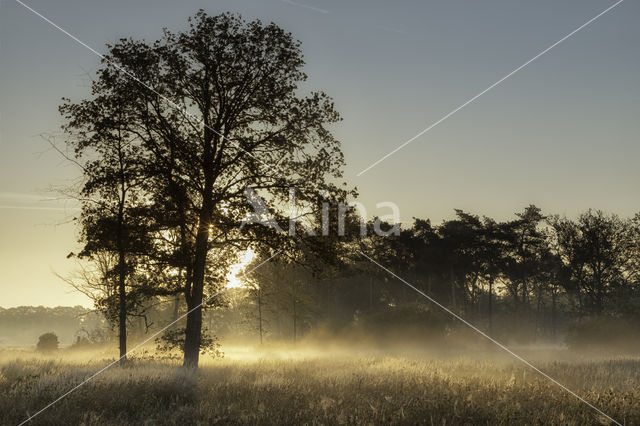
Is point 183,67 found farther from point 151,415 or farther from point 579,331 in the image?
point 579,331

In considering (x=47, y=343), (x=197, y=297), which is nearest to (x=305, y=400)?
(x=197, y=297)

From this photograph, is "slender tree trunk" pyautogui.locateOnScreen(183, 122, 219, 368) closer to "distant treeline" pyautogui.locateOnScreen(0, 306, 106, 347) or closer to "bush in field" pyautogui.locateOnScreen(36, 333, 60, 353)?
"bush in field" pyautogui.locateOnScreen(36, 333, 60, 353)

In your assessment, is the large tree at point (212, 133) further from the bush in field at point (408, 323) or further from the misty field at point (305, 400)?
the bush in field at point (408, 323)

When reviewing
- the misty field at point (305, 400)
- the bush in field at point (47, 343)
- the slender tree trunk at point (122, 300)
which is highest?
the slender tree trunk at point (122, 300)

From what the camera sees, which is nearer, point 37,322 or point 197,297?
point 197,297

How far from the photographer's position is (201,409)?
8.41m

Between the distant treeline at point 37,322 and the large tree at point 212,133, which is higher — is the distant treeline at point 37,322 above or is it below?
below

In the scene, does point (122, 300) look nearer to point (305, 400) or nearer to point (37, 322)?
point (305, 400)

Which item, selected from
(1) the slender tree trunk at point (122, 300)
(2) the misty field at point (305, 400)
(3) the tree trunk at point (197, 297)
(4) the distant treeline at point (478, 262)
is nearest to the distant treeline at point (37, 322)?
(4) the distant treeline at point (478, 262)

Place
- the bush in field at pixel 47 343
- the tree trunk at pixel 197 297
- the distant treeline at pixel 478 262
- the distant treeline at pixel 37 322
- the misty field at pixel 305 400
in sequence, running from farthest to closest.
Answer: the distant treeline at pixel 37 322
the distant treeline at pixel 478 262
the bush in field at pixel 47 343
the tree trunk at pixel 197 297
the misty field at pixel 305 400

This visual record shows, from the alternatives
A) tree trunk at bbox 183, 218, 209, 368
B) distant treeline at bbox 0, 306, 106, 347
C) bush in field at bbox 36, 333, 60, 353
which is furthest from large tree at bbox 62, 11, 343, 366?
distant treeline at bbox 0, 306, 106, 347

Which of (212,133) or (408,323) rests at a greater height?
(212,133)

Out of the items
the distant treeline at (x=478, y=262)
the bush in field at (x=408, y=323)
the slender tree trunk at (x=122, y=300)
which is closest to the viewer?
the slender tree trunk at (x=122, y=300)

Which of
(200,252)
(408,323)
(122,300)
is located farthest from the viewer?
(408,323)
